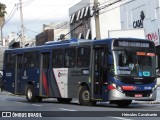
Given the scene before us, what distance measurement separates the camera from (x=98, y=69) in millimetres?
22047

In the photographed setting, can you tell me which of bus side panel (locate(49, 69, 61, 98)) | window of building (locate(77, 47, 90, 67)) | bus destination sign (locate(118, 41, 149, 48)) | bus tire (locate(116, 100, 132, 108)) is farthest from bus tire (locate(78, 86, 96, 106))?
bus destination sign (locate(118, 41, 149, 48))

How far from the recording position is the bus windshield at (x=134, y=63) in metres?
21.2

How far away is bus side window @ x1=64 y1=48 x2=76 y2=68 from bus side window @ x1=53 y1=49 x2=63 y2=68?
45 centimetres

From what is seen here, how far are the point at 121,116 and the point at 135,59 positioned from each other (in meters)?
5.67

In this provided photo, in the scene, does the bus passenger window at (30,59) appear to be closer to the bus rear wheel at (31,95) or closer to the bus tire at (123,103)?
the bus rear wheel at (31,95)

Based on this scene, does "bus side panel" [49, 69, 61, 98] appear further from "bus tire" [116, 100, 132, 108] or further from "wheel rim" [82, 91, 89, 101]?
"bus tire" [116, 100, 132, 108]

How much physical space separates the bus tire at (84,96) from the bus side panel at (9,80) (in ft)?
22.4

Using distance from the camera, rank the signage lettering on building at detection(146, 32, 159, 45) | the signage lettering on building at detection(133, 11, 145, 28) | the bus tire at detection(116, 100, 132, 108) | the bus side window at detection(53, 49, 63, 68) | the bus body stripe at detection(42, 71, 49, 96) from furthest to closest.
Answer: the signage lettering on building at detection(133, 11, 145, 28) < the signage lettering on building at detection(146, 32, 159, 45) < the bus body stripe at detection(42, 71, 49, 96) < the bus side window at detection(53, 49, 63, 68) < the bus tire at detection(116, 100, 132, 108)

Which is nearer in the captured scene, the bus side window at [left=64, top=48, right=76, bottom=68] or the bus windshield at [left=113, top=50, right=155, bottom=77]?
the bus windshield at [left=113, top=50, right=155, bottom=77]

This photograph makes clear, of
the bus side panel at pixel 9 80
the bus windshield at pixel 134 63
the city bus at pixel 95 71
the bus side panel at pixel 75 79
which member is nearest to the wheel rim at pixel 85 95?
the city bus at pixel 95 71

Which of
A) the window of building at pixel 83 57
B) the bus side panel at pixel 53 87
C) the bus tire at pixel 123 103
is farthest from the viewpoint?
the bus side panel at pixel 53 87

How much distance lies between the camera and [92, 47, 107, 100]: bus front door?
71.0 feet

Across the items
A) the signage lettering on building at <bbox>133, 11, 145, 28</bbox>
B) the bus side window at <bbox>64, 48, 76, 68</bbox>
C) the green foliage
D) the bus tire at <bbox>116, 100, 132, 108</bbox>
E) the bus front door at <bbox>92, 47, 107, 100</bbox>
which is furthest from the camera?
the signage lettering on building at <bbox>133, 11, 145, 28</bbox>

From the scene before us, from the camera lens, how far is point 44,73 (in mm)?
26031
